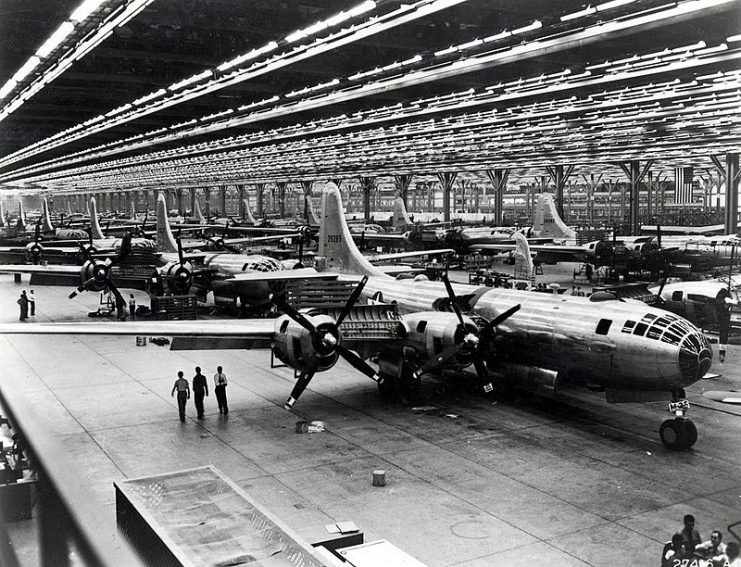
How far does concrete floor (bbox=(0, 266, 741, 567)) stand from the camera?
1333cm

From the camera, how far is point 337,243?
32531 mm

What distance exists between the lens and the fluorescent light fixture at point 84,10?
665 inches

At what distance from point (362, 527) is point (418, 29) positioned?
1396 cm

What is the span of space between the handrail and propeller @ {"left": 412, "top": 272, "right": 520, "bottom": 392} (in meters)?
18.7

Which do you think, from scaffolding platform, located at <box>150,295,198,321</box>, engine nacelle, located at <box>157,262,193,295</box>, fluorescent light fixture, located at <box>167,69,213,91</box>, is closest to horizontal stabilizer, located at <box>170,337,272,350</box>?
fluorescent light fixture, located at <box>167,69,213,91</box>

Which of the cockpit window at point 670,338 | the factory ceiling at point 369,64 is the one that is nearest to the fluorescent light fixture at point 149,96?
the factory ceiling at point 369,64

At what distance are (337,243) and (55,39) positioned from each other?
15094 millimetres

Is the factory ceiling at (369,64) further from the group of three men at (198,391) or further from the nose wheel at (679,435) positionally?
the nose wheel at (679,435)

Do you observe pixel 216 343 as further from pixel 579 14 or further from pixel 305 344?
pixel 579 14

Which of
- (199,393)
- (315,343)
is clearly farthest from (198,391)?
(315,343)

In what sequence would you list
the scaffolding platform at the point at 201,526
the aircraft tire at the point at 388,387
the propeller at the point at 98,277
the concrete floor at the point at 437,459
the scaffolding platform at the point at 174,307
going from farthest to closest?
the propeller at the point at 98,277, the scaffolding platform at the point at 174,307, the aircraft tire at the point at 388,387, the concrete floor at the point at 437,459, the scaffolding platform at the point at 201,526

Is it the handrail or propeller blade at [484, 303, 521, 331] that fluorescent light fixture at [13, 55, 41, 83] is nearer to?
propeller blade at [484, 303, 521, 331]

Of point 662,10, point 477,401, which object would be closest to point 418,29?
point 662,10

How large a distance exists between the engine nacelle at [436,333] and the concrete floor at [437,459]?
1802 millimetres
